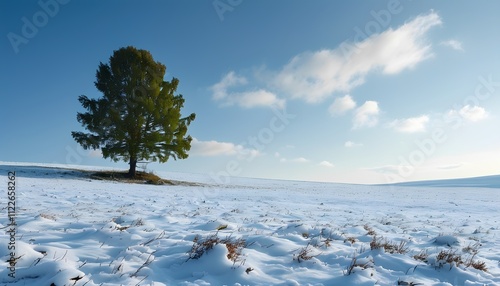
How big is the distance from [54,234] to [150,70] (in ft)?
63.6

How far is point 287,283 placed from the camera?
3365 mm

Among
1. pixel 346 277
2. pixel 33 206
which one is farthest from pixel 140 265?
pixel 33 206

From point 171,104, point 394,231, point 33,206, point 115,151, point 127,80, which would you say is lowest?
point 394,231

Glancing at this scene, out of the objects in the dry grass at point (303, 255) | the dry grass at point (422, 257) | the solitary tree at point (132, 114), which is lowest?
the dry grass at point (422, 257)

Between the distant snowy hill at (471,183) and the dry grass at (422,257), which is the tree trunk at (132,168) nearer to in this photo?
the dry grass at (422,257)

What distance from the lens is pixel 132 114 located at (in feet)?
69.8

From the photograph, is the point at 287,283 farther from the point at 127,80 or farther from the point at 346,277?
the point at 127,80

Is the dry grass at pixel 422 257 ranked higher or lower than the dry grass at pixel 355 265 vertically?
lower

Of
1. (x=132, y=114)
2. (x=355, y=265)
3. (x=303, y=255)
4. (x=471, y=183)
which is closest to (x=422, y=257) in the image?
(x=355, y=265)

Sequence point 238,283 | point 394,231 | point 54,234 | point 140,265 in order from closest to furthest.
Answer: point 238,283, point 140,265, point 54,234, point 394,231

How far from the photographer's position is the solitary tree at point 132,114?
21.0 metres

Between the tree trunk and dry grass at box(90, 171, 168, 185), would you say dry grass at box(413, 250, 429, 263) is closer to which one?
dry grass at box(90, 171, 168, 185)

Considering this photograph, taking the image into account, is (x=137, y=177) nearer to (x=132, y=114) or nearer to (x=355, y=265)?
(x=132, y=114)

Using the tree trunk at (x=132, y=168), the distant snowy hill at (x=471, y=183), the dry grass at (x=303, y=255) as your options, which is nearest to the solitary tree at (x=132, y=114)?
the tree trunk at (x=132, y=168)
